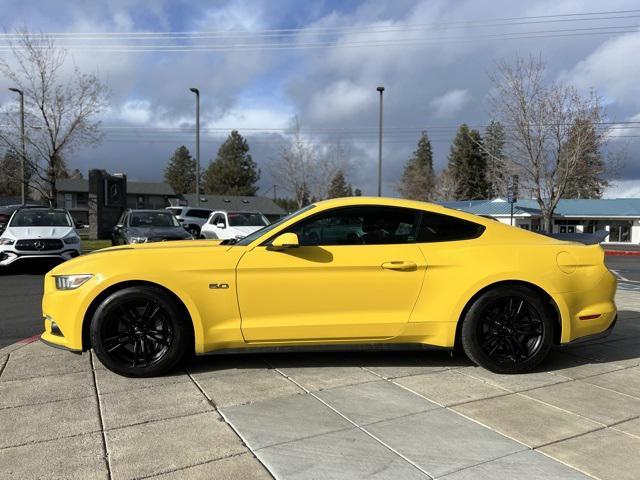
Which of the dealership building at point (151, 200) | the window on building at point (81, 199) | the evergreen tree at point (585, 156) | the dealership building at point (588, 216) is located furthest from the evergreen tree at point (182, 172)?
the evergreen tree at point (585, 156)

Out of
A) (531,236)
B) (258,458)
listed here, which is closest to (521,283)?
(531,236)

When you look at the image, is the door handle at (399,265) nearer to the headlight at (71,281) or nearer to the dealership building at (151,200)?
the headlight at (71,281)

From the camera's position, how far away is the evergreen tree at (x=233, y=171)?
86.4m

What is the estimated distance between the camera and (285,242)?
4277 millimetres

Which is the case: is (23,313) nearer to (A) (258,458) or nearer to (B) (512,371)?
(A) (258,458)

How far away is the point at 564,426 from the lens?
11.5ft

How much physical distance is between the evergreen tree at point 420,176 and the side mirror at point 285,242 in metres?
71.7

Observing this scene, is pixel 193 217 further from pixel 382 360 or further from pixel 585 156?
pixel 382 360

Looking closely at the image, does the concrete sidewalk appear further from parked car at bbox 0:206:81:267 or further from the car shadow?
parked car at bbox 0:206:81:267

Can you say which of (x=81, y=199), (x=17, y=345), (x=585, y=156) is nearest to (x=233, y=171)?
(x=81, y=199)

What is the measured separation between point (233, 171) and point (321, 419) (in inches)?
3329

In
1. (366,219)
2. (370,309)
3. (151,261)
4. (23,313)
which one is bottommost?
(23,313)

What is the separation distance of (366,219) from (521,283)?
140 centimetres

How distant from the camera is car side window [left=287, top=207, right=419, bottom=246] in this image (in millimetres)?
4508
